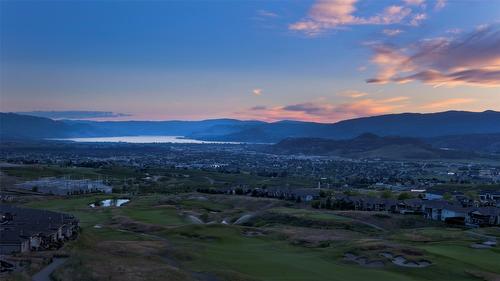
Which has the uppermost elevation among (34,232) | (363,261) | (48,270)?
(34,232)

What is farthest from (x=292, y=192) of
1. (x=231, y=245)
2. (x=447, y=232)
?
(x=231, y=245)

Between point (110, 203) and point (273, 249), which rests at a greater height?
point (273, 249)

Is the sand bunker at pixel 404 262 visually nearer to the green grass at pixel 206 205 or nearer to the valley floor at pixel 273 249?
the valley floor at pixel 273 249

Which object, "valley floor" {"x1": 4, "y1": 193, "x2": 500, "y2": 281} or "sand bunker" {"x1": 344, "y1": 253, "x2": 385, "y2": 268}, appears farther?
"sand bunker" {"x1": 344, "y1": 253, "x2": 385, "y2": 268}

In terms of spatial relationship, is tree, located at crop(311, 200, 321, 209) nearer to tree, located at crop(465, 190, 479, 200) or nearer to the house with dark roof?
tree, located at crop(465, 190, 479, 200)

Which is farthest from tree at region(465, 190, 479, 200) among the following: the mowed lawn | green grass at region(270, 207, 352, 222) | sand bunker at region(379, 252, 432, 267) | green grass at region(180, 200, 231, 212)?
sand bunker at region(379, 252, 432, 267)

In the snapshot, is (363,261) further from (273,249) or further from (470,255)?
(470,255)

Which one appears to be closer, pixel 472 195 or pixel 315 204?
pixel 315 204

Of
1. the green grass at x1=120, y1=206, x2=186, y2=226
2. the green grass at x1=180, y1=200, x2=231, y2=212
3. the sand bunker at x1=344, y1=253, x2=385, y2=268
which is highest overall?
Result: the sand bunker at x1=344, y1=253, x2=385, y2=268

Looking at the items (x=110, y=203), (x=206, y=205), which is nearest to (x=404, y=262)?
(x=206, y=205)
